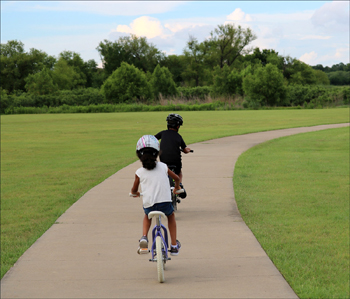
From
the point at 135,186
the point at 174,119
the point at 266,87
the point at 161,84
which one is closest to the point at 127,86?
the point at 161,84

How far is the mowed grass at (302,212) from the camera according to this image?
18.6ft

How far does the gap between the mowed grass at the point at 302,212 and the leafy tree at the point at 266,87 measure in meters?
46.8

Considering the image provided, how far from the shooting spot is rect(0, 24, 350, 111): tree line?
65.9 m

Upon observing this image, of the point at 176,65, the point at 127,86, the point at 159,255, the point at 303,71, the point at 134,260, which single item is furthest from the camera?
the point at 176,65

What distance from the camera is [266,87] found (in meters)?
63.2

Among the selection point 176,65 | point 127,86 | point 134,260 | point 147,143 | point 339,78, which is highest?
point 176,65

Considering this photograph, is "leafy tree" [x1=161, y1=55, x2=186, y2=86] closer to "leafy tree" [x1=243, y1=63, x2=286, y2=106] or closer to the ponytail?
"leafy tree" [x1=243, y1=63, x2=286, y2=106]

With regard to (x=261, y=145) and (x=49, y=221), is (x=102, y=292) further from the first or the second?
(x=261, y=145)

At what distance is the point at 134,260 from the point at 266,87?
195ft

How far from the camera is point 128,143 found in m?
23.4

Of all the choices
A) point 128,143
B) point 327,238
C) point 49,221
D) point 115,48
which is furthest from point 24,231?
point 115,48

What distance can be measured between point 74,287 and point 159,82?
65431 mm

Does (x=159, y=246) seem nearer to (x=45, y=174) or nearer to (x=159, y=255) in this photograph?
(x=159, y=255)

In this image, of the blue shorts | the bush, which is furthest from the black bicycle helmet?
the bush
